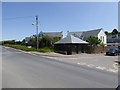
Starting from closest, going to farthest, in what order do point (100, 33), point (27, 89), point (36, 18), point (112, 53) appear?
point (27, 89) < point (112, 53) < point (36, 18) < point (100, 33)

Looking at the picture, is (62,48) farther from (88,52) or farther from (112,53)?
(112,53)

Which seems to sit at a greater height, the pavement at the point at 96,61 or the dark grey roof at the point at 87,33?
the dark grey roof at the point at 87,33

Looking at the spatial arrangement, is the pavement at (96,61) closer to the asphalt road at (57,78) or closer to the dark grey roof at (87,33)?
the asphalt road at (57,78)

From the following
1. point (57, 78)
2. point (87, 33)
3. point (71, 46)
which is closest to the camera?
point (57, 78)

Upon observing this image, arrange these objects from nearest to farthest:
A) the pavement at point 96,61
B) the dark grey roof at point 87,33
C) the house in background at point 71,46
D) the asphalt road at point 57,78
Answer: the asphalt road at point 57,78 < the pavement at point 96,61 < the house in background at point 71,46 < the dark grey roof at point 87,33

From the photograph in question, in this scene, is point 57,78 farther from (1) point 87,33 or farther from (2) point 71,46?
(1) point 87,33

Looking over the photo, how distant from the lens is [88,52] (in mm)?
48094

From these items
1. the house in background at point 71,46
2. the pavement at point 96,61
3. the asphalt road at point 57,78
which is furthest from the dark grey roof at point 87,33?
the asphalt road at point 57,78

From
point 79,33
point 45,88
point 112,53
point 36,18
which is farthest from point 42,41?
point 45,88

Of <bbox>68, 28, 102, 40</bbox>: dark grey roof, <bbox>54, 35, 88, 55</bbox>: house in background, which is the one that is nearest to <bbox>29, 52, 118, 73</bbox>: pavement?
<bbox>54, 35, 88, 55</bbox>: house in background

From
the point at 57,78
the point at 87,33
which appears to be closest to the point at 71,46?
the point at 57,78

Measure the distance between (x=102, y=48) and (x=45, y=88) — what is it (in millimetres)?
42420

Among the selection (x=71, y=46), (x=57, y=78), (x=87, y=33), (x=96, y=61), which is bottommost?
(x=96, y=61)

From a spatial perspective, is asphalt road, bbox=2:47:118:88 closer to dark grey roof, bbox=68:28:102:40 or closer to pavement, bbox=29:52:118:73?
pavement, bbox=29:52:118:73
